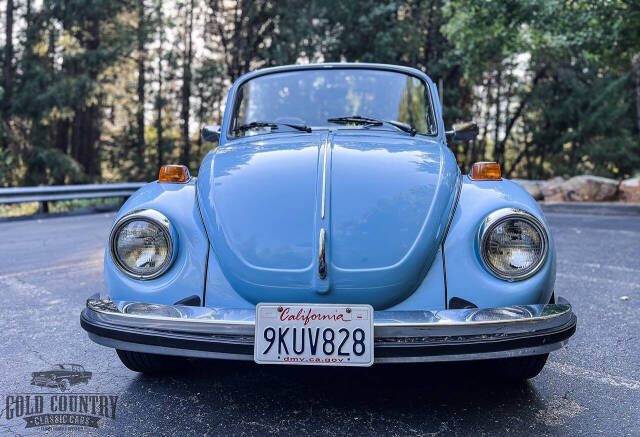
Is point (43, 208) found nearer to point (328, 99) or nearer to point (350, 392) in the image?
point (328, 99)

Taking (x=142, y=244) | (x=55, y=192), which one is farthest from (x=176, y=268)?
(x=55, y=192)

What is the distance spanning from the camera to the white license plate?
1912 mm

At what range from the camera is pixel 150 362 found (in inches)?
99.9

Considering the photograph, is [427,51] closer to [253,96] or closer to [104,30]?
[104,30]

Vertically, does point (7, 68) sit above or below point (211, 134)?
above

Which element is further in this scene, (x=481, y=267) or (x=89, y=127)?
(x=89, y=127)

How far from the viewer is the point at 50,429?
2.12 meters

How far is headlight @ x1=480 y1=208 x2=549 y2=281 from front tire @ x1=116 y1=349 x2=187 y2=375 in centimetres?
151

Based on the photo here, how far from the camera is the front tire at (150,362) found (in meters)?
2.50

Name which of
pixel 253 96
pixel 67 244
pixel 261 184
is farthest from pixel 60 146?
pixel 261 184

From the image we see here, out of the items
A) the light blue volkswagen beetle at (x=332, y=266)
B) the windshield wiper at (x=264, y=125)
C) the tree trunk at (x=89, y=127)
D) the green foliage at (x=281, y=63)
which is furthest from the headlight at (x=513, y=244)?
the tree trunk at (x=89, y=127)

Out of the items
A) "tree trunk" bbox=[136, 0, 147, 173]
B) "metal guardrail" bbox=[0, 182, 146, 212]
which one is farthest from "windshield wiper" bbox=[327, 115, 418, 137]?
"tree trunk" bbox=[136, 0, 147, 173]

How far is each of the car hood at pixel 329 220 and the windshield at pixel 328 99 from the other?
935 mm

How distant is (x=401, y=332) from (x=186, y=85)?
25.3 metres
